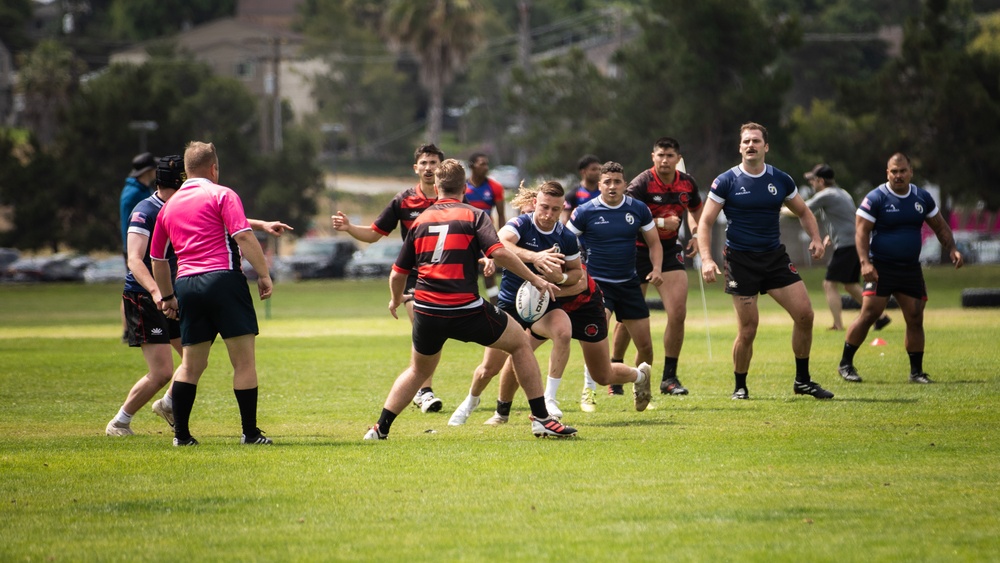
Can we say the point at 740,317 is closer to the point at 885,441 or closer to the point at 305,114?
the point at 885,441

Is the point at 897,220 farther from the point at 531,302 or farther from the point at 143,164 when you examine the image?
A: the point at 143,164

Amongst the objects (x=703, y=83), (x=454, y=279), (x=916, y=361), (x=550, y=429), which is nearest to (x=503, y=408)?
(x=550, y=429)

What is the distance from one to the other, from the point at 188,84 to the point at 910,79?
46182 millimetres

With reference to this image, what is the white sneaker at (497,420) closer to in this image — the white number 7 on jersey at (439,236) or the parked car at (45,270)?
the white number 7 on jersey at (439,236)

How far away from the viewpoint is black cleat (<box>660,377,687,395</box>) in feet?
40.9

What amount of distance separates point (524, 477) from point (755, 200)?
4737mm

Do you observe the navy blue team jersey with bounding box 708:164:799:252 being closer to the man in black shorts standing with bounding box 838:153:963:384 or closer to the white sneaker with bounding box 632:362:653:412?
the man in black shorts standing with bounding box 838:153:963:384

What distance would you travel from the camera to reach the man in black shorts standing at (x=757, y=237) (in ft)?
38.2

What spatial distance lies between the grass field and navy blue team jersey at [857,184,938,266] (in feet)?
4.17

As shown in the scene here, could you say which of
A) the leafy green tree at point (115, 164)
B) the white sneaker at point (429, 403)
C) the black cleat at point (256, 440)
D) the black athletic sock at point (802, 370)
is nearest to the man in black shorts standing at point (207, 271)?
the black cleat at point (256, 440)

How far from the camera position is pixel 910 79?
43906 mm

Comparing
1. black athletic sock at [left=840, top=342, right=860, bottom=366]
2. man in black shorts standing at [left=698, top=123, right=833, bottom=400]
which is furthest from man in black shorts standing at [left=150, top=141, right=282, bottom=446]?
black athletic sock at [left=840, top=342, right=860, bottom=366]

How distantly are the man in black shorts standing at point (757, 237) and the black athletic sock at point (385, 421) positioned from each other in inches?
139

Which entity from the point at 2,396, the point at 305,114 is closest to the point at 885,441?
the point at 2,396
